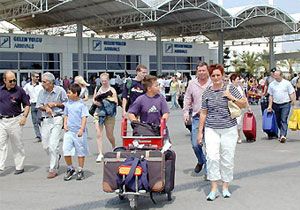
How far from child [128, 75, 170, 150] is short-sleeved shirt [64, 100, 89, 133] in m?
1.49

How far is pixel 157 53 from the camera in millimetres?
44406

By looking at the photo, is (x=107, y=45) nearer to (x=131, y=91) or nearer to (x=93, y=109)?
(x=93, y=109)

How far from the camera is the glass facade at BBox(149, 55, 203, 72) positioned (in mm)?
47375

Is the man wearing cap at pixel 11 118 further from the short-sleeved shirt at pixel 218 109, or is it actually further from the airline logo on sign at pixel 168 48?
the airline logo on sign at pixel 168 48

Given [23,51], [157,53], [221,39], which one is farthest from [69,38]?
[221,39]

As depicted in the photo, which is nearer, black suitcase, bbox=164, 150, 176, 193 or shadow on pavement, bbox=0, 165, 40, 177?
black suitcase, bbox=164, 150, 176, 193

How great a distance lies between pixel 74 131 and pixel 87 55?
113 ft

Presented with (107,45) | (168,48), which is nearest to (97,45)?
(107,45)

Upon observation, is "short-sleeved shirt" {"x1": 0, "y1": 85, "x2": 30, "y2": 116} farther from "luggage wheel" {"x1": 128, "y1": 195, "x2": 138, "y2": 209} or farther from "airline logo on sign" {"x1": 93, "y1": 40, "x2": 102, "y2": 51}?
"airline logo on sign" {"x1": 93, "y1": 40, "x2": 102, "y2": 51}

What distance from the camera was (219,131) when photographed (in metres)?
6.77

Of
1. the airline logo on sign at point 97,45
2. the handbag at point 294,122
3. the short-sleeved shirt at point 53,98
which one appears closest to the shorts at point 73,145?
the short-sleeved shirt at point 53,98

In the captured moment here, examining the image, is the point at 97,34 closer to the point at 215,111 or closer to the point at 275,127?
the point at 275,127

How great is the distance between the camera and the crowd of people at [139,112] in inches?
267

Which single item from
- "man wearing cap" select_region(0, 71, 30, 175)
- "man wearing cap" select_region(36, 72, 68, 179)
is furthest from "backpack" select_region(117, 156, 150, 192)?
"man wearing cap" select_region(0, 71, 30, 175)
